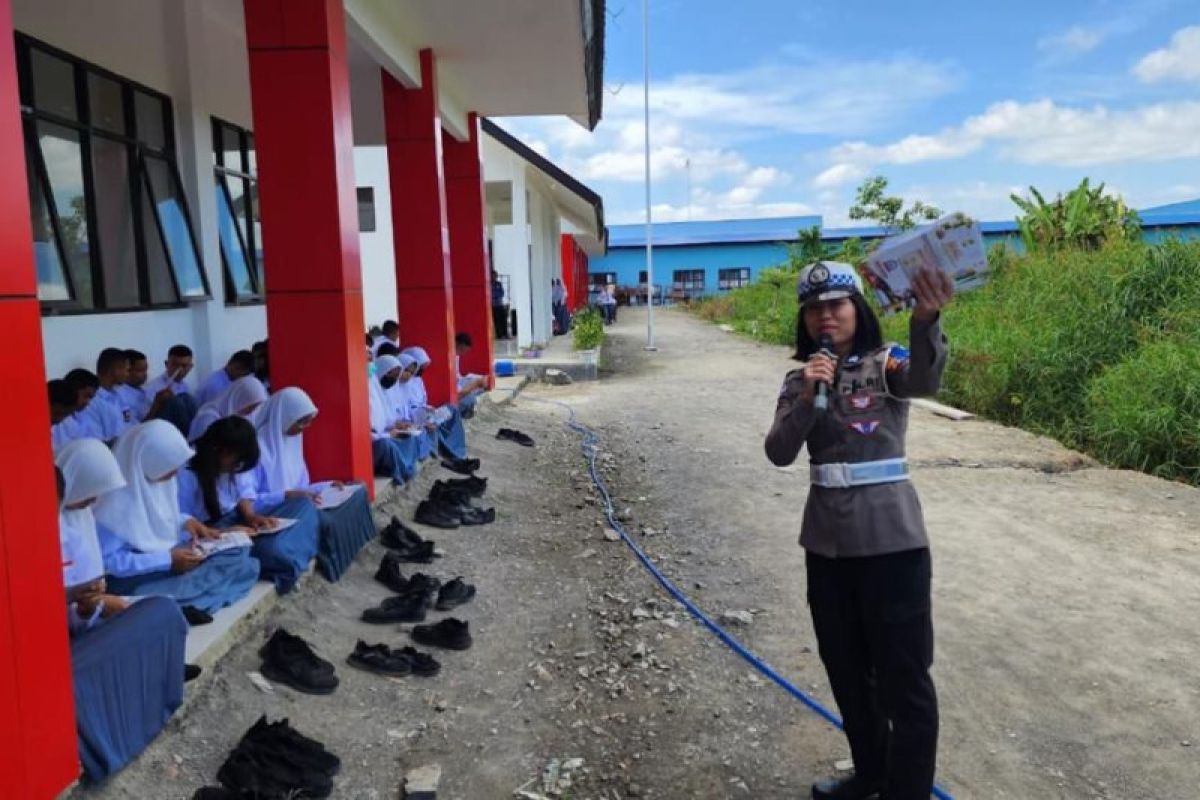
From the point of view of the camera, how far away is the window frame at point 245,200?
8.92 metres

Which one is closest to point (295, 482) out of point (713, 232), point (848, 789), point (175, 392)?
point (175, 392)

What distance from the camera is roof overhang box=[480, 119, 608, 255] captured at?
52.3 ft

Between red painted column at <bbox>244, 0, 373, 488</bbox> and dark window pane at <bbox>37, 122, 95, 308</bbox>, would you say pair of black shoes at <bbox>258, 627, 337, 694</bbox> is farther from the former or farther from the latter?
dark window pane at <bbox>37, 122, 95, 308</bbox>

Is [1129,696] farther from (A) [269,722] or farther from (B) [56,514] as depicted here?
(B) [56,514]

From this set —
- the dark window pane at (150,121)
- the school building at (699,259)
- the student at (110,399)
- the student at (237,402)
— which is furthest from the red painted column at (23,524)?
the school building at (699,259)

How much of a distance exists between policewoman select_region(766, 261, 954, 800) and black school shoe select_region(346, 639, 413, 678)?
1987 millimetres

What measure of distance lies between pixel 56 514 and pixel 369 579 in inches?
106

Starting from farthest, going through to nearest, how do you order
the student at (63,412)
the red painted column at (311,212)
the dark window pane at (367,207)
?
the dark window pane at (367,207), the red painted column at (311,212), the student at (63,412)

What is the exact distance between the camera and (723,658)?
4.23m

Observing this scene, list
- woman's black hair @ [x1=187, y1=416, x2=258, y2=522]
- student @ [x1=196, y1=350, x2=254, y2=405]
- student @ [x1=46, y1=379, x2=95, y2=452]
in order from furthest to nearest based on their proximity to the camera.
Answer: student @ [x1=196, y1=350, x2=254, y2=405]
student @ [x1=46, y1=379, x2=95, y2=452]
woman's black hair @ [x1=187, y1=416, x2=258, y2=522]

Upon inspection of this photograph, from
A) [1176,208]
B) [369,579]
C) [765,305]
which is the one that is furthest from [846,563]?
[1176,208]

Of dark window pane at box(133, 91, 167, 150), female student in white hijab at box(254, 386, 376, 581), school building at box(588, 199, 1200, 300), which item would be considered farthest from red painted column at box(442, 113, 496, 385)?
school building at box(588, 199, 1200, 300)

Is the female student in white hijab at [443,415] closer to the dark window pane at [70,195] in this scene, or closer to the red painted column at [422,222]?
the red painted column at [422,222]

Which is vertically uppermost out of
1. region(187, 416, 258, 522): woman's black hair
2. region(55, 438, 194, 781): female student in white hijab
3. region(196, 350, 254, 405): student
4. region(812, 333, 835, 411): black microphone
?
region(812, 333, 835, 411): black microphone
